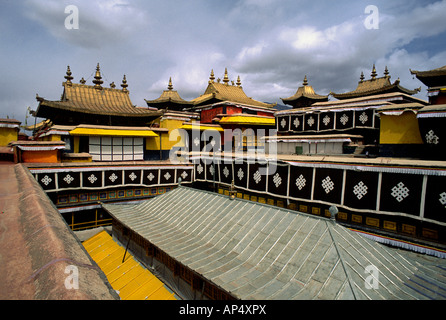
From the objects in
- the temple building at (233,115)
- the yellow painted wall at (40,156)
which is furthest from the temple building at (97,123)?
the temple building at (233,115)

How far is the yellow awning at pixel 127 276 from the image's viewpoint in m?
8.77

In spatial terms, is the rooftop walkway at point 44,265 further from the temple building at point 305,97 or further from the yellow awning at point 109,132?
the temple building at point 305,97

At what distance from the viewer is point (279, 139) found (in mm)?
24188

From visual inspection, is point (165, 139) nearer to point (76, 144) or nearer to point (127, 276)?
point (76, 144)

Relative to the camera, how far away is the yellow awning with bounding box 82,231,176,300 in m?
8.77

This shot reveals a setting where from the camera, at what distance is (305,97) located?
3494 cm

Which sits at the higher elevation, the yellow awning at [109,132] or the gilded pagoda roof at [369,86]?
the gilded pagoda roof at [369,86]

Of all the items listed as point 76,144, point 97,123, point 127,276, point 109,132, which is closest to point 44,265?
point 127,276

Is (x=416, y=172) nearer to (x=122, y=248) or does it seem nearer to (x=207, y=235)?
(x=207, y=235)

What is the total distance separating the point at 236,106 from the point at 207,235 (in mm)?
24720

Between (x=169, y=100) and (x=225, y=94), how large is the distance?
8.47 meters

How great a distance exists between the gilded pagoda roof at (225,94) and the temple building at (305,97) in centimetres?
324
